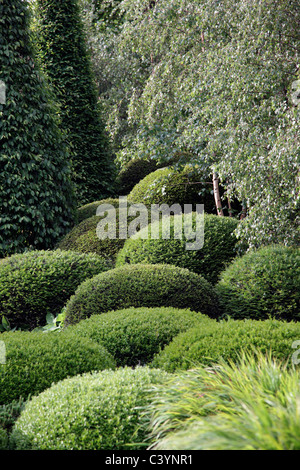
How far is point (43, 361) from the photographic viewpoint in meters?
3.54

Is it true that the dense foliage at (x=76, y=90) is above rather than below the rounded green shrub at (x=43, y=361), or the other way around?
above

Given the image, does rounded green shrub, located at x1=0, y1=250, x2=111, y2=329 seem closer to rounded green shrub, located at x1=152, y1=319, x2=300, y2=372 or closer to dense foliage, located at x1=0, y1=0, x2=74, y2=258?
dense foliage, located at x1=0, y1=0, x2=74, y2=258

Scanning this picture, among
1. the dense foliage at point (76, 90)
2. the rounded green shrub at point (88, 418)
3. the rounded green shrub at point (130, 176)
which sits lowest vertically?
the rounded green shrub at point (88, 418)

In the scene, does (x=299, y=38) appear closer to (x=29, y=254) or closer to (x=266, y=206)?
(x=266, y=206)

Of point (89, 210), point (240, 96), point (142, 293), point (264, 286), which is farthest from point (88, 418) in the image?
point (89, 210)

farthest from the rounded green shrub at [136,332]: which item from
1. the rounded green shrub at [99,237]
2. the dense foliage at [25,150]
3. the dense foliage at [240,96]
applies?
the dense foliage at [25,150]

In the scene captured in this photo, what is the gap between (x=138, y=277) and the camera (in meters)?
5.23

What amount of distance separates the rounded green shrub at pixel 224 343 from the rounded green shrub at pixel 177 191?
5215mm

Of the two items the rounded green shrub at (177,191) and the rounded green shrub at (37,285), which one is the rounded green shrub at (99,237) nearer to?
the rounded green shrub at (37,285)

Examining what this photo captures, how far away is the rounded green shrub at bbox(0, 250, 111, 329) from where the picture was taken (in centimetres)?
591

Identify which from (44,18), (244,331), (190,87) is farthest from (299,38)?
(44,18)

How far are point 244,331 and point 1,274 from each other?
3589 millimetres

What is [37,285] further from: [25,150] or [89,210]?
[89,210]

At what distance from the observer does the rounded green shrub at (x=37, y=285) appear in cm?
591
